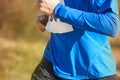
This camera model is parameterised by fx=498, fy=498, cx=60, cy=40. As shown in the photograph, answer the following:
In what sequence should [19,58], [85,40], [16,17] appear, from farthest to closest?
1. [16,17]
2. [19,58]
3. [85,40]

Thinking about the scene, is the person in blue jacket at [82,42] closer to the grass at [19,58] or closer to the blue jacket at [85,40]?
the blue jacket at [85,40]

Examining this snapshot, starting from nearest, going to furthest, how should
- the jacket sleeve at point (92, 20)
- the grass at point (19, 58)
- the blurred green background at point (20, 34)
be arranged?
the jacket sleeve at point (92, 20) < the grass at point (19, 58) < the blurred green background at point (20, 34)

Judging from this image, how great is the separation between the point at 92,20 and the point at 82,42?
0.26m

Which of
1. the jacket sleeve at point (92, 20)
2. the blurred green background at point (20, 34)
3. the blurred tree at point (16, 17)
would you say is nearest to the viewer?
the jacket sleeve at point (92, 20)

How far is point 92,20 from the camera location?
2178mm

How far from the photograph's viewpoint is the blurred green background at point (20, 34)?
5.37 meters

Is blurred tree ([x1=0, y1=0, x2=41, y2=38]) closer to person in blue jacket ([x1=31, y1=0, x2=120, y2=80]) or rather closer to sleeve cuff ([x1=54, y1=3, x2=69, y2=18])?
person in blue jacket ([x1=31, y1=0, x2=120, y2=80])

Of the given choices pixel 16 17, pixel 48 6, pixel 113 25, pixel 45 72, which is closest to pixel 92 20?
pixel 113 25

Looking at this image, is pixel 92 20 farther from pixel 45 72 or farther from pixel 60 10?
pixel 45 72

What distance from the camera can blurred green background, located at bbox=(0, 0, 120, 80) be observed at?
5.37 metres

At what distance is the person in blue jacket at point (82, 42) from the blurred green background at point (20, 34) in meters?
2.73

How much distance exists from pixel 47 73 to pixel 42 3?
0.49m

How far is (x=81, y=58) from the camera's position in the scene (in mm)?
2418


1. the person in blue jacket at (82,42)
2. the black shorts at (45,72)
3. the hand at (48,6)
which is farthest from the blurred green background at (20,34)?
the hand at (48,6)
